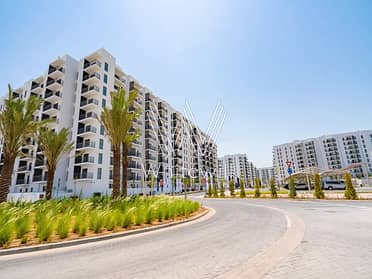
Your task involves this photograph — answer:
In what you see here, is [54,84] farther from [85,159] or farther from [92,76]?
[85,159]

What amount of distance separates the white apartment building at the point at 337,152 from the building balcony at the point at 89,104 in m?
87.1

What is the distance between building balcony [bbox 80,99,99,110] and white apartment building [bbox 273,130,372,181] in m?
87.1

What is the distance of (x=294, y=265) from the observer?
430cm

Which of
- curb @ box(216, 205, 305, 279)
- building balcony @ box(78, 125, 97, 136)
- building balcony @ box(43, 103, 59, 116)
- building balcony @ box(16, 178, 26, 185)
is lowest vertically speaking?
curb @ box(216, 205, 305, 279)

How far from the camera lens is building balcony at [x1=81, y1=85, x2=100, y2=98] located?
129 feet

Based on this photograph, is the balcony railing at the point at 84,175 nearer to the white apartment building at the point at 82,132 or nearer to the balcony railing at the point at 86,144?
the white apartment building at the point at 82,132

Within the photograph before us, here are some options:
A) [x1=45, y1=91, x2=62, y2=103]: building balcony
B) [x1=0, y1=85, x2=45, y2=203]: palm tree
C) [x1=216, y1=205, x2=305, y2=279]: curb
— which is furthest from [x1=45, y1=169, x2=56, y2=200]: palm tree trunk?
[x1=45, y1=91, x2=62, y2=103]: building balcony

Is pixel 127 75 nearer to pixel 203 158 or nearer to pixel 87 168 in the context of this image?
pixel 87 168

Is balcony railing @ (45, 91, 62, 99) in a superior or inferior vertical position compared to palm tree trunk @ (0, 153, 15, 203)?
superior

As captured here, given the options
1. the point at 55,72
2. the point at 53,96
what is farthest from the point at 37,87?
the point at 53,96

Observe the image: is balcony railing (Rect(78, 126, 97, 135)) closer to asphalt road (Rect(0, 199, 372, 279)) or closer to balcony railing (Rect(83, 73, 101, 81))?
balcony railing (Rect(83, 73, 101, 81))

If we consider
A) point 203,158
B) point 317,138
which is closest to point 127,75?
point 203,158

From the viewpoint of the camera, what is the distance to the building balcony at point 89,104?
38.7 metres

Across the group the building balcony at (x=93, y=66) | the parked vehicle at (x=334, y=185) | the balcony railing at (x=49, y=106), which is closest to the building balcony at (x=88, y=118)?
the balcony railing at (x=49, y=106)
